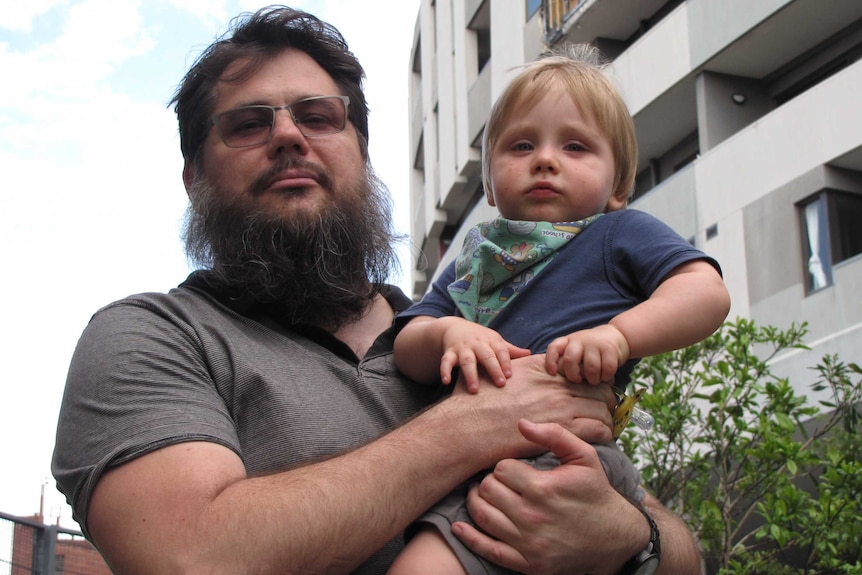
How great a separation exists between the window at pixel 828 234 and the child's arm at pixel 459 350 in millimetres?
9856

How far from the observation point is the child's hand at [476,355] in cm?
264

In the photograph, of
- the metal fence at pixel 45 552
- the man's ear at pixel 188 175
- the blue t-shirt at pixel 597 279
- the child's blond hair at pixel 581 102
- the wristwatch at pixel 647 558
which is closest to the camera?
the wristwatch at pixel 647 558

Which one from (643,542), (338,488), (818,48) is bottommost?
(643,542)

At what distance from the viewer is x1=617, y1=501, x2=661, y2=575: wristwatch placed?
262cm

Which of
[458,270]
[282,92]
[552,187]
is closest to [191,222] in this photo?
[282,92]

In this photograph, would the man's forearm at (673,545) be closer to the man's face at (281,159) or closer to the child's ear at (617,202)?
the child's ear at (617,202)

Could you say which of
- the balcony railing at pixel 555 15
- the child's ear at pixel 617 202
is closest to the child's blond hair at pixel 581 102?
the child's ear at pixel 617 202

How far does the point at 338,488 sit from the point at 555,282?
0.83m

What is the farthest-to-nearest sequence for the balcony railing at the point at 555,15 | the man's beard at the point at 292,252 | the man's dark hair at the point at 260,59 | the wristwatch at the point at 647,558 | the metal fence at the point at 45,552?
the balcony railing at the point at 555,15
the metal fence at the point at 45,552
the man's dark hair at the point at 260,59
the man's beard at the point at 292,252
the wristwatch at the point at 647,558

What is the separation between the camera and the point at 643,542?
2617 millimetres

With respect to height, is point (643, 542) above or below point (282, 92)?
below

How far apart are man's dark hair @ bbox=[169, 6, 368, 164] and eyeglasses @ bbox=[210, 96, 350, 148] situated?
0.15 meters

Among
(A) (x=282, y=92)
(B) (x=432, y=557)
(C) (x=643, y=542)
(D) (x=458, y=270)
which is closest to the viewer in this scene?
(B) (x=432, y=557)

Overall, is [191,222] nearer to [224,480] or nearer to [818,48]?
[224,480]
